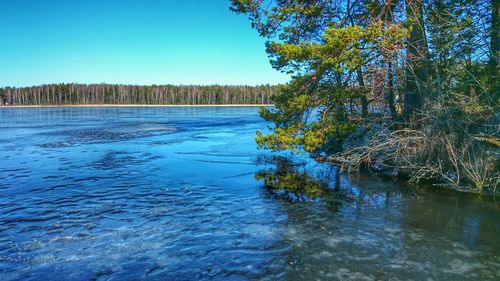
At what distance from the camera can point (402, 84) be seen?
12984 mm

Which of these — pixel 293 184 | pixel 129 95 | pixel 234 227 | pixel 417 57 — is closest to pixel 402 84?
pixel 417 57

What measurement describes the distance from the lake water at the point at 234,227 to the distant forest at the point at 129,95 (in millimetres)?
121420

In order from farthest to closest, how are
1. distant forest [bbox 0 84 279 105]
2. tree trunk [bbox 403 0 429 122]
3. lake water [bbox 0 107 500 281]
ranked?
distant forest [bbox 0 84 279 105], tree trunk [bbox 403 0 429 122], lake water [bbox 0 107 500 281]

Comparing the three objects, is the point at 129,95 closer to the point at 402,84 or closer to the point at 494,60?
the point at 402,84

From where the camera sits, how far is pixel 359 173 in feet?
42.5

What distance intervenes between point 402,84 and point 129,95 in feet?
449

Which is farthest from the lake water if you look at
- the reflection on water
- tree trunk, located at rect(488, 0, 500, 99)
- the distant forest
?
the distant forest

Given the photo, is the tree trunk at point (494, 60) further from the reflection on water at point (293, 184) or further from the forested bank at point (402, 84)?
the reflection on water at point (293, 184)

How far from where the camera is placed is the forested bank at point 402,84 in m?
10.4

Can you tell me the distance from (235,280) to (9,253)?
12.1 feet

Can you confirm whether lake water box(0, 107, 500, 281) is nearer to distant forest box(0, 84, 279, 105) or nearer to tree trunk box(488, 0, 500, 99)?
tree trunk box(488, 0, 500, 99)

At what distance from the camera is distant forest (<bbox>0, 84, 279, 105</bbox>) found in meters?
131

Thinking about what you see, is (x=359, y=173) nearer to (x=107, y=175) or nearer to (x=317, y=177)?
(x=317, y=177)

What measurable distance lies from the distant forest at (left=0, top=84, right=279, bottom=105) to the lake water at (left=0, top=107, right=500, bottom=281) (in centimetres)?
12142
